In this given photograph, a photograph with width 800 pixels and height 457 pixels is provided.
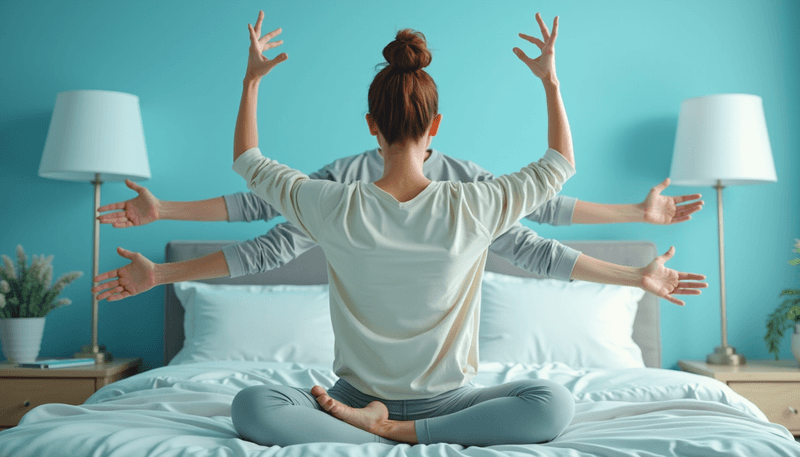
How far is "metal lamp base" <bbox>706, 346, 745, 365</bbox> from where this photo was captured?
3.00m

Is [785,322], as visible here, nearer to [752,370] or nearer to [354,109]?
[752,370]

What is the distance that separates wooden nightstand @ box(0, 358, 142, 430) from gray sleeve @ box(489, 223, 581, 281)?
1.95 meters

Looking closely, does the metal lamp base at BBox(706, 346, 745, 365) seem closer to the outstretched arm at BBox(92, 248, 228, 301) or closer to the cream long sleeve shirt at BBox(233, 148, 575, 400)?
the cream long sleeve shirt at BBox(233, 148, 575, 400)

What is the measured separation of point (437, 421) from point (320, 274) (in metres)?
1.85

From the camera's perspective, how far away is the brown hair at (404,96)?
1351mm

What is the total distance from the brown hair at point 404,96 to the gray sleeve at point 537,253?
0.57 meters

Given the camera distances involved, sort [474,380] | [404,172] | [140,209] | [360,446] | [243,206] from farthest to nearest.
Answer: [474,380] < [243,206] < [140,209] < [404,172] < [360,446]

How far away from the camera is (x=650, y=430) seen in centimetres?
140

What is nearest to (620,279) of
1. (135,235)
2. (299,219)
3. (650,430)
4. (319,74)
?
(650,430)

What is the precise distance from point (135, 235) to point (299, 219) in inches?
88.8

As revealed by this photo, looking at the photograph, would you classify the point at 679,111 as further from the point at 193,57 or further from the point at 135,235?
the point at 135,235

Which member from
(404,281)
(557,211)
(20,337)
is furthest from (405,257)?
(20,337)

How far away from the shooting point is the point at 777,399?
2.75m

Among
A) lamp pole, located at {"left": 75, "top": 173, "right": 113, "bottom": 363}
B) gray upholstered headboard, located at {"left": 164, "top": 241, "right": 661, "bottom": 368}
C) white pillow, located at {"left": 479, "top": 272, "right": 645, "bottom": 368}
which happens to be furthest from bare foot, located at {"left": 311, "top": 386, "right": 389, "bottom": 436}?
lamp pole, located at {"left": 75, "top": 173, "right": 113, "bottom": 363}
